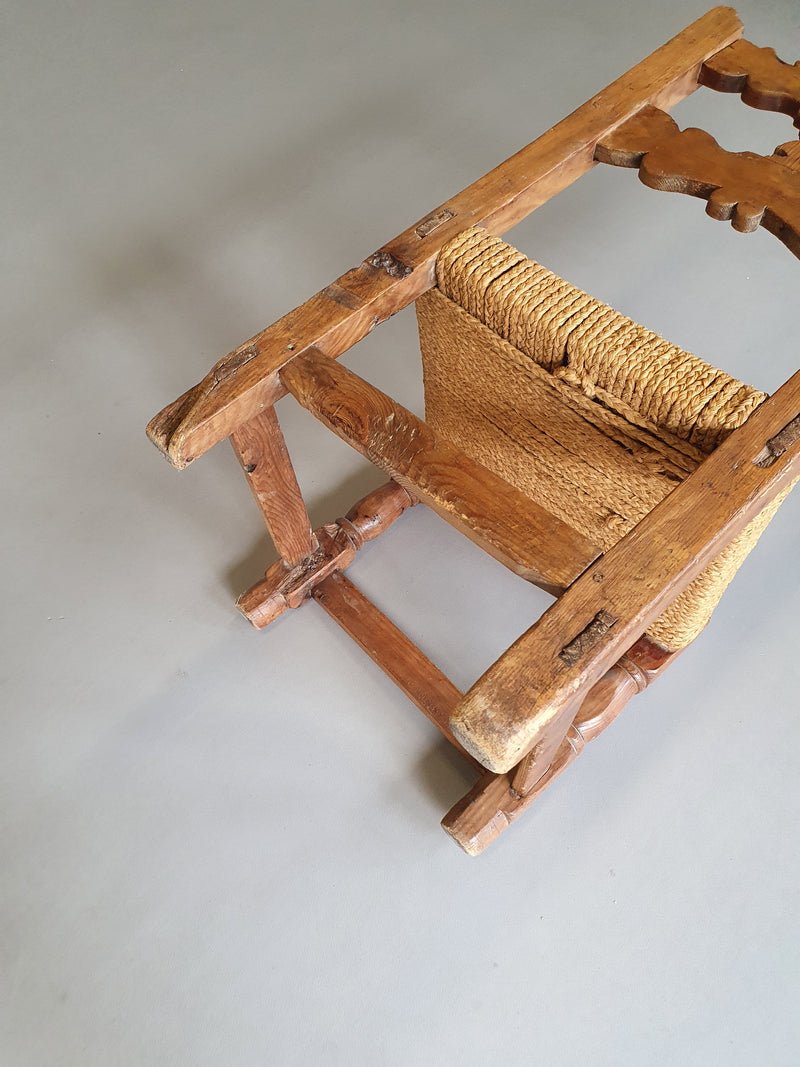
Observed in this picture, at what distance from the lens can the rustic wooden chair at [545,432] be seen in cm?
76

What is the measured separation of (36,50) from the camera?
2.19 m

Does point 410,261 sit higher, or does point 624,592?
point 410,261

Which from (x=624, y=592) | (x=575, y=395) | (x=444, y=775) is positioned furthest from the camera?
(x=444, y=775)

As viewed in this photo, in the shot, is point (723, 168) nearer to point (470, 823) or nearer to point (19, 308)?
point (470, 823)

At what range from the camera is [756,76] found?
1.15 meters

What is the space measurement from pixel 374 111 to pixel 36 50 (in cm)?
92

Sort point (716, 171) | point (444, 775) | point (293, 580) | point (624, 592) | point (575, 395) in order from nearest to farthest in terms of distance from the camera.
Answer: point (624, 592) < point (575, 395) < point (716, 171) < point (444, 775) < point (293, 580)

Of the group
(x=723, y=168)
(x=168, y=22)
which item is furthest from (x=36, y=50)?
(x=723, y=168)

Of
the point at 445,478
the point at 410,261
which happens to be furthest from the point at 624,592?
the point at 410,261

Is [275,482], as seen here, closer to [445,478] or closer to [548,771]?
[445,478]

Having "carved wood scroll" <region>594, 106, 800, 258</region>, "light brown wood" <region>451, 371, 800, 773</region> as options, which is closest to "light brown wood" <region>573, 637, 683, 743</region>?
"light brown wood" <region>451, 371, 800, 773</region>

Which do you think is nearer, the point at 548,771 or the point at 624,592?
the point at 624,592

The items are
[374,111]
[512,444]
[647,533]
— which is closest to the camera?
[647,533]

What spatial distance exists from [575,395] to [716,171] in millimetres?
366
